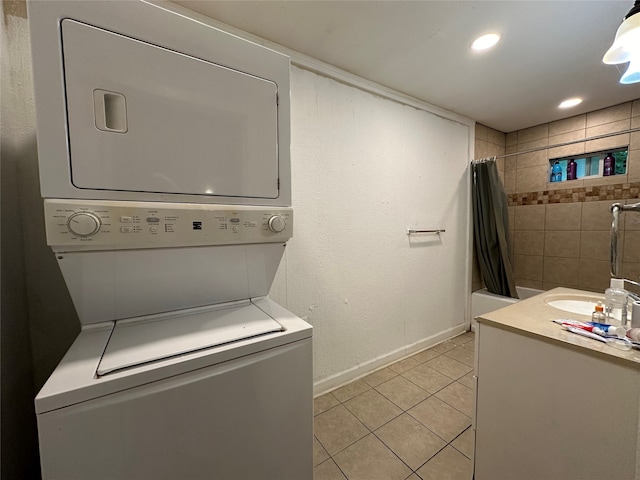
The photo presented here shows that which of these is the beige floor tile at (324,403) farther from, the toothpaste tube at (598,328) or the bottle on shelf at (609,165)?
the bottle on shelf at (609,165)

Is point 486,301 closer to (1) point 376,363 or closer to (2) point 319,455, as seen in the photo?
(1) point 376,363

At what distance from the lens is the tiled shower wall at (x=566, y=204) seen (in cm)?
231

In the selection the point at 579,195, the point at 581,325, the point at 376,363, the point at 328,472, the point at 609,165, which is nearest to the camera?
the point at 581,325

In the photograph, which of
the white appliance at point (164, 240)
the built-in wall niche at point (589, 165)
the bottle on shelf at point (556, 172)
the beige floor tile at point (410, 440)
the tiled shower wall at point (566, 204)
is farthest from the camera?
the bottle on shelf at point (556, 172)

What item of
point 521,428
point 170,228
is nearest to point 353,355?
point 521,428

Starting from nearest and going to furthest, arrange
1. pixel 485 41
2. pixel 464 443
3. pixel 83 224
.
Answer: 1. pixel 83 224
2. pixel 464 443
3. pixel 485 41

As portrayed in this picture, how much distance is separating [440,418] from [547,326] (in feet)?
3.16

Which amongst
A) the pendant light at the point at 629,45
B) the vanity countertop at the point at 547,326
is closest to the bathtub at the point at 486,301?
the vanity countertop at the point at 547,326

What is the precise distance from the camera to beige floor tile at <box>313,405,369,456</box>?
4.57 feet

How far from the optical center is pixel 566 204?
267 cm

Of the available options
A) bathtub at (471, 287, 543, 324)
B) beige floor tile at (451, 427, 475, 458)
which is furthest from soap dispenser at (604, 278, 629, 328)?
bathtub at (471, 287, 543, 324)

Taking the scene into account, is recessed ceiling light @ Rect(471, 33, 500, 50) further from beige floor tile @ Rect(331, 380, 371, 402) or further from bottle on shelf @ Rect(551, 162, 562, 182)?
beige floor tile @ Rect(331, 380, 371, 402)

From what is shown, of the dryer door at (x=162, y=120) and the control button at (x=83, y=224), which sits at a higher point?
the dryer door at (x=162, y=120)

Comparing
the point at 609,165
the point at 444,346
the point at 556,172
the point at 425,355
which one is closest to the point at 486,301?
the point at 444,346
